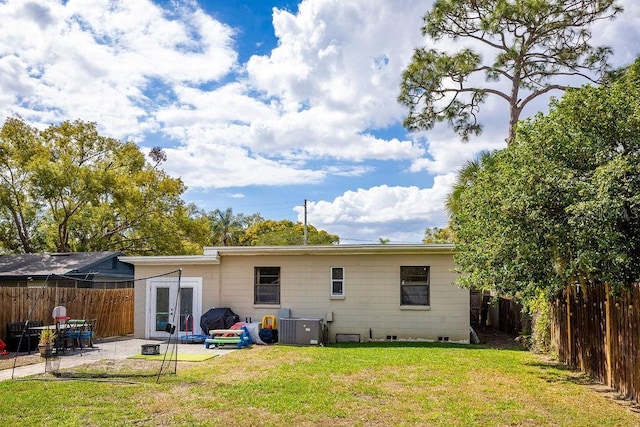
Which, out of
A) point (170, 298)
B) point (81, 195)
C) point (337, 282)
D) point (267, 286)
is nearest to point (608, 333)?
point (337, 282)

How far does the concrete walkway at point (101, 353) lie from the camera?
1077cm

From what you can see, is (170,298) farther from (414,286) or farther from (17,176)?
(17,176)

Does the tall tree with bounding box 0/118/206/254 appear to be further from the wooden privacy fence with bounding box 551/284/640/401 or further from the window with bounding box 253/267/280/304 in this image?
the wooden privacy fence with bounding box 551/284/640/401

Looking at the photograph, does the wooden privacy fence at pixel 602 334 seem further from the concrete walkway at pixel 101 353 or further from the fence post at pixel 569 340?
the concrete walkway at pixel 101 353

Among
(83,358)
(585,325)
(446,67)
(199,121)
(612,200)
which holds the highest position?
(446,67)

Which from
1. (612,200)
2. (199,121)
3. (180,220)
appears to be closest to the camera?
(612,200)

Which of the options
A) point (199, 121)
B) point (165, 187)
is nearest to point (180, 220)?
point (165, 187)

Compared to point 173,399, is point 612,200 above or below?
above

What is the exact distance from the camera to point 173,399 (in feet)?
26.3

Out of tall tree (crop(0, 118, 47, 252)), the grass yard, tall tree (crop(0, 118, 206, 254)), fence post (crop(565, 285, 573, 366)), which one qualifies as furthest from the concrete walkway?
tall tree (crop(0, 118, 47, 252))

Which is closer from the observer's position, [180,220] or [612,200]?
[612,200]

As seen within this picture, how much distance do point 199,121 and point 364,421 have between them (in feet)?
43.2

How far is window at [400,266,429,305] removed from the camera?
623 inches

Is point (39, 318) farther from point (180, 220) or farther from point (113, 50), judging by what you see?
Answer: point (180, 220)
